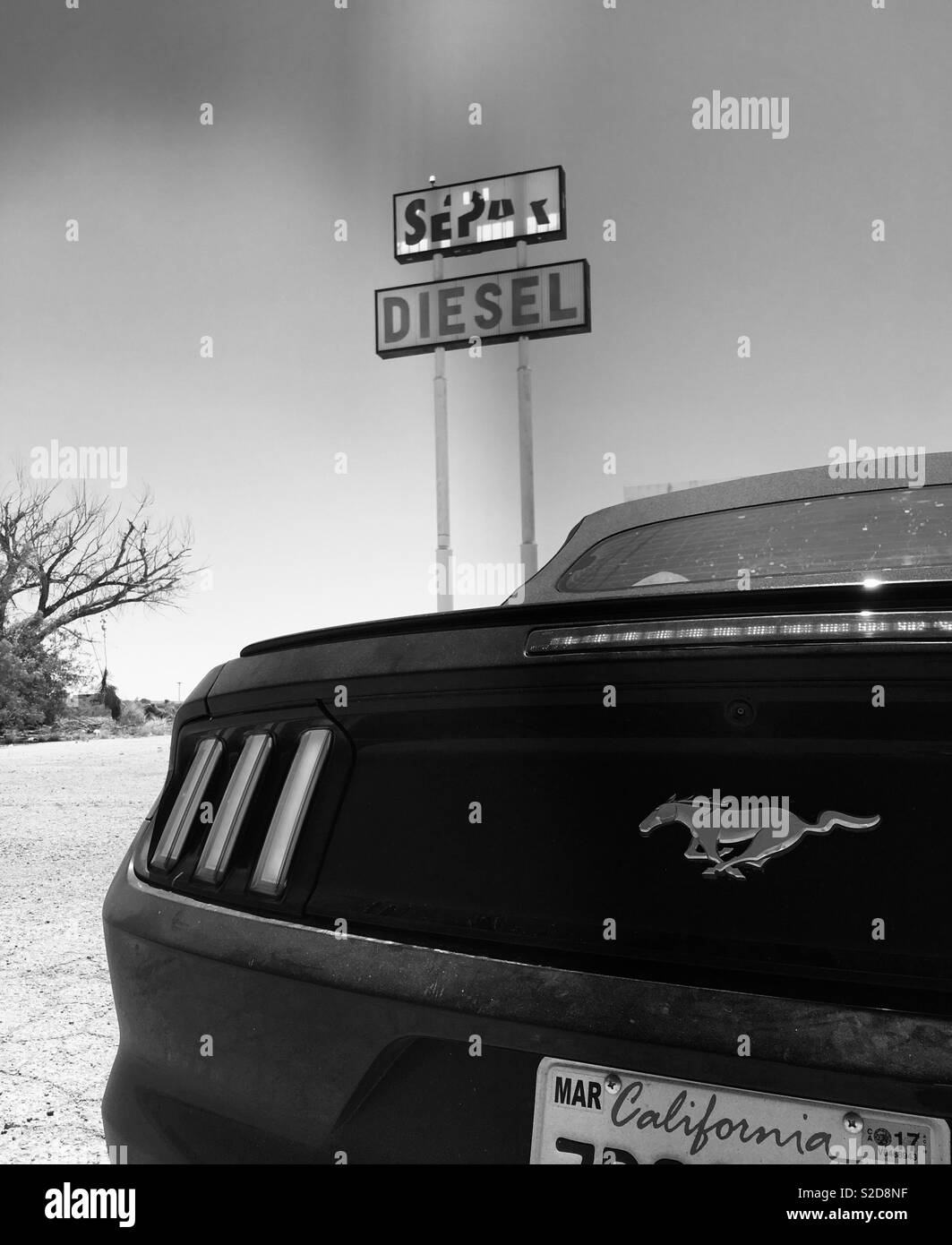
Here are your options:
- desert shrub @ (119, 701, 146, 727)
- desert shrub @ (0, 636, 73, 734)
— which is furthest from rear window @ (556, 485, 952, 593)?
desert shrub @ (119, 701, 146, 727)

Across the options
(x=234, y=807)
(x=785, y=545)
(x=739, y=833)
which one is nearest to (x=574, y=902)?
(x=739, y=833)

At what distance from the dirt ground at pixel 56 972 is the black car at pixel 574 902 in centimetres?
160

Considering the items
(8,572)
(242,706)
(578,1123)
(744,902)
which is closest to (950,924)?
(744,902)

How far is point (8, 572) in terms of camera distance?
2828 cm

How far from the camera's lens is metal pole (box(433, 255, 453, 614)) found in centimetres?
1977

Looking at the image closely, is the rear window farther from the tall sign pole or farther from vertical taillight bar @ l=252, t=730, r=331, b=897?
the tall sign pole

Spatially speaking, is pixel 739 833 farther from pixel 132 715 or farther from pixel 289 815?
pixel 132 715

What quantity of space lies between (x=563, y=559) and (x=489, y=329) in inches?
733

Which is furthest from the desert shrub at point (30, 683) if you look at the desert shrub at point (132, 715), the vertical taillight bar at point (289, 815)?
the vertical taillight bar at point (289, 815)

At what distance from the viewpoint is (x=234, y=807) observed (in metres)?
1.58

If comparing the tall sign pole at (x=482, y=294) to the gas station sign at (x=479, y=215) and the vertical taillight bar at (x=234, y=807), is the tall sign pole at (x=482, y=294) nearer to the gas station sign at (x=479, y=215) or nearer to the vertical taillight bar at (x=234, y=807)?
the gas station sign at (x=479, y=215)

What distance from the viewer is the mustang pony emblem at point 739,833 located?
42.7 inches

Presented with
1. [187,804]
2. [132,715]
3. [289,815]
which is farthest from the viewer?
[132,715]

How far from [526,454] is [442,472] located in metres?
1.82
